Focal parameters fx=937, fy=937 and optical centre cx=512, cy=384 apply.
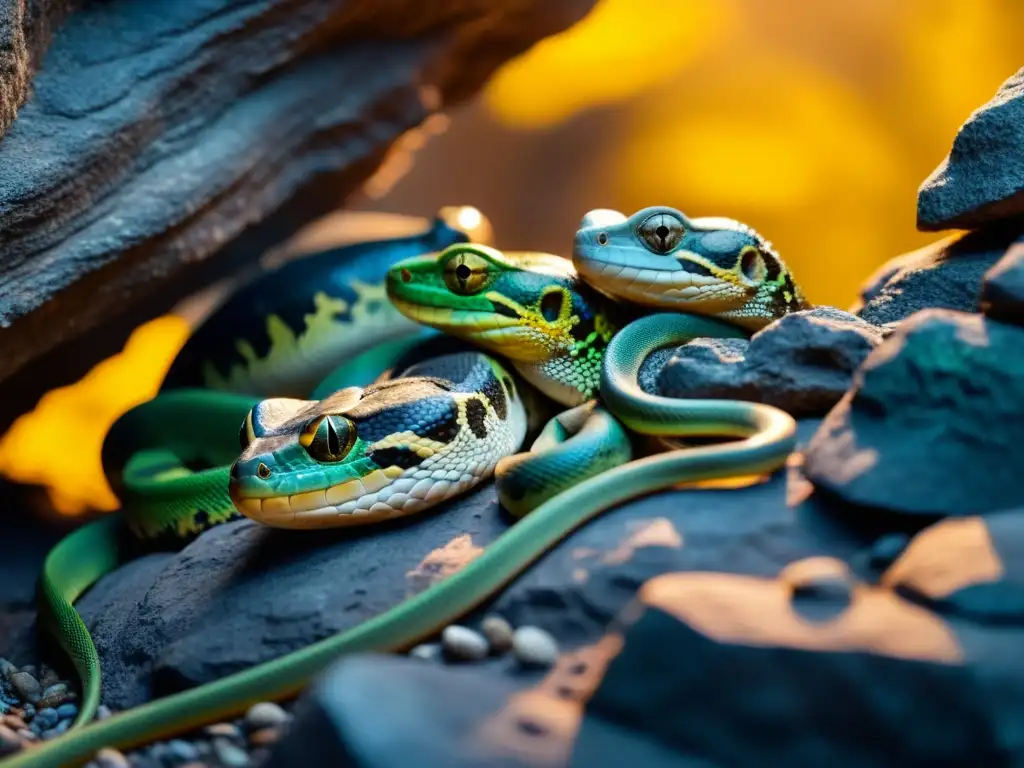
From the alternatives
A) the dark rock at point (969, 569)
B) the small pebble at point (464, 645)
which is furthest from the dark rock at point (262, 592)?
the dark rock at point (969, 569)

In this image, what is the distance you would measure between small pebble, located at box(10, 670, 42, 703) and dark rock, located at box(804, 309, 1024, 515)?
220 cm

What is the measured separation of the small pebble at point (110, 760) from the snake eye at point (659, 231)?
1894mm

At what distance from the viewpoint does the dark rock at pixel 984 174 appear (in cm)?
254

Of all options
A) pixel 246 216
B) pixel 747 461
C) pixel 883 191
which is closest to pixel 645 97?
pixel 883 191

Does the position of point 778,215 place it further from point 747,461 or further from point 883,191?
point 747,461

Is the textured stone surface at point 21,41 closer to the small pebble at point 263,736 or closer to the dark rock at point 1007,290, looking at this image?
the small pebble at point 263,736

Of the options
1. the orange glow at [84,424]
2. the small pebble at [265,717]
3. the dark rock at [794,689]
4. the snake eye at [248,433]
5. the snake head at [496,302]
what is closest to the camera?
the dark rock at [794,689]

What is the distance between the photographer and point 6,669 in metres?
2.81

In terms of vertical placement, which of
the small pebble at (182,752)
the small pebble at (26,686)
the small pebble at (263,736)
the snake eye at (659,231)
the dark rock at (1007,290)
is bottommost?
the small pebble at (26,686)

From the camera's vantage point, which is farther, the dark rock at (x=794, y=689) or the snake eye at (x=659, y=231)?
the snake eye at (x=659, y=231)

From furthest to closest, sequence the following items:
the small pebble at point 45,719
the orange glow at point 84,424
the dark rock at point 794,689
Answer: the orange glow at point 84,424
the small pebble at point 45,719
the dark rock at point 794,689

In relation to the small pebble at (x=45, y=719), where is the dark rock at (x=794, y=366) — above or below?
above

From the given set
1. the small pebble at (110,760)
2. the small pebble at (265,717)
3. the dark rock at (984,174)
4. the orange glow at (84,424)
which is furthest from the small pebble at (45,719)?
the dark rock at (984,174)

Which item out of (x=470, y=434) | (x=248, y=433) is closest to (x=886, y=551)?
(x=470, y=434)
